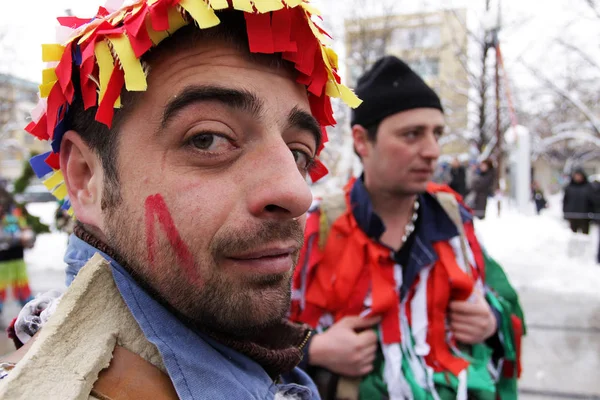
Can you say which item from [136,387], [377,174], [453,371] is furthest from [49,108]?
[453,371]

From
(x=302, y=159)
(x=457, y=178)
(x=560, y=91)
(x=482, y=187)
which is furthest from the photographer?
(x=560, y=91)

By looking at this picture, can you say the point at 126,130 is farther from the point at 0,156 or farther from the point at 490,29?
the point at 0,156

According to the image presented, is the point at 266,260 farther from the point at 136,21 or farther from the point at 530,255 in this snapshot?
the point at 530,255

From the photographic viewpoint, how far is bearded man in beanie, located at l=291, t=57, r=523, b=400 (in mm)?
1787

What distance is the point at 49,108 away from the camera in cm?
99

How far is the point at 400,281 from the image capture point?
194cm

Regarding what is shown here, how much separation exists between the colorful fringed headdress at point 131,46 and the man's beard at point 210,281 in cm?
Answer: 26

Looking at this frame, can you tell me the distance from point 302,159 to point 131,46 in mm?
495

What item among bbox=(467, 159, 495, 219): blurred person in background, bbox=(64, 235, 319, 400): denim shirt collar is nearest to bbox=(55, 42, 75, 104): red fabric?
bbox=(64, 235, 319, 400): denim shirt collar

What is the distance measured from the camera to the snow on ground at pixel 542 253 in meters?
6.51

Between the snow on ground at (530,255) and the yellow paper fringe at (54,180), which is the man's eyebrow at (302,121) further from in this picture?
the snow on ground at (530,255)

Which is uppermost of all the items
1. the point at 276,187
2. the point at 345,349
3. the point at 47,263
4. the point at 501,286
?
the point at 276,187

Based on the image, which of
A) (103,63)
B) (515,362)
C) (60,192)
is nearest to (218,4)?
(103,63)

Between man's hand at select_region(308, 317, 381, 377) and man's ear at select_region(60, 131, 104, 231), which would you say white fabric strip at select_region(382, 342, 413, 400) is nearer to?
man's hand at select_region(308, 317, 381, 377)
